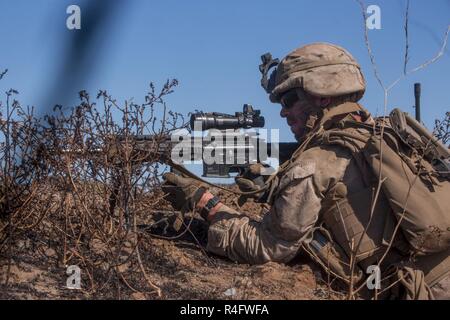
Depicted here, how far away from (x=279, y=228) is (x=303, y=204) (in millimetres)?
246

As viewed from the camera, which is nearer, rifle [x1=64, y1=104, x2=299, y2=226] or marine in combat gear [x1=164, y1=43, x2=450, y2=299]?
marine in combat gear [x1=164, y1=43, x2=450, y2=299]

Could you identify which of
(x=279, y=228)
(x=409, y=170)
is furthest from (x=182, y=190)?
(x=409, y=170)

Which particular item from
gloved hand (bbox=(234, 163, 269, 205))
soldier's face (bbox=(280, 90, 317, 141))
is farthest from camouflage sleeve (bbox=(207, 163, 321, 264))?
soldier's face (bbox=(280, 90, 317, 141))

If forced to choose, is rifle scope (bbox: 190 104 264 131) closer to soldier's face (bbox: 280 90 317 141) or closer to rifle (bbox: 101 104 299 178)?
rifle (bbox: 101 104 299 178)

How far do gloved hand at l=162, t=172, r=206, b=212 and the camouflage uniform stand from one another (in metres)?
0.24

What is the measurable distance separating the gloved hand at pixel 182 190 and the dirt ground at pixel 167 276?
0.32 m

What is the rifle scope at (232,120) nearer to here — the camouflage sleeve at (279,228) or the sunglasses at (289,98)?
the sunglasses at (289,98)

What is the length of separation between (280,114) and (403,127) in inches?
44.4

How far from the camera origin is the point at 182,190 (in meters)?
4.84

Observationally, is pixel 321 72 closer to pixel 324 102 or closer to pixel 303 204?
pixel 324 102

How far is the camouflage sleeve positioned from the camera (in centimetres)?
418
